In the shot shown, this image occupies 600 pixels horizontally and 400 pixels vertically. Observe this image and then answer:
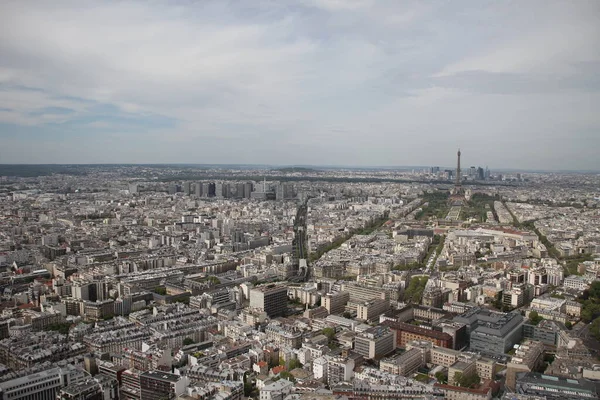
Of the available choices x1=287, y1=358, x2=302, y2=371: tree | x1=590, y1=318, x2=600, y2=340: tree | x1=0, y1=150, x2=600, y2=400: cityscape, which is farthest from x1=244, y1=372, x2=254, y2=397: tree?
x1=590, y1=318, x2=600, y2=340: tree

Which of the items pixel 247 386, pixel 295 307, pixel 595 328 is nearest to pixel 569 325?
pixel 595 328

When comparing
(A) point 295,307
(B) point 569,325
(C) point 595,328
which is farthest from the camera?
(A) point 295,307

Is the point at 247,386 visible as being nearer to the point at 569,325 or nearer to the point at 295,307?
the point at 295,307

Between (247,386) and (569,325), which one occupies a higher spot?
(569,325)

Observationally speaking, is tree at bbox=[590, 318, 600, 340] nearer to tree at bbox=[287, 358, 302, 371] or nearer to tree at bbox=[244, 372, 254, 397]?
tree at bbox=[287, 358, 302, 371]

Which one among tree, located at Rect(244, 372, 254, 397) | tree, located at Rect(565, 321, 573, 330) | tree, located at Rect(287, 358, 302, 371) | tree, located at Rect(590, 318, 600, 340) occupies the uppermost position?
tree, located at Rect(590, 318, 600, 340)

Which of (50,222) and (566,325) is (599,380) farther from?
(50,222)

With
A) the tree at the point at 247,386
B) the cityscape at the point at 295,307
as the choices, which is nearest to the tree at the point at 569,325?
the cityscape at the point at 295,307

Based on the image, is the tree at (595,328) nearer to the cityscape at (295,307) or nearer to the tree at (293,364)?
the cityscape at (295,307)
